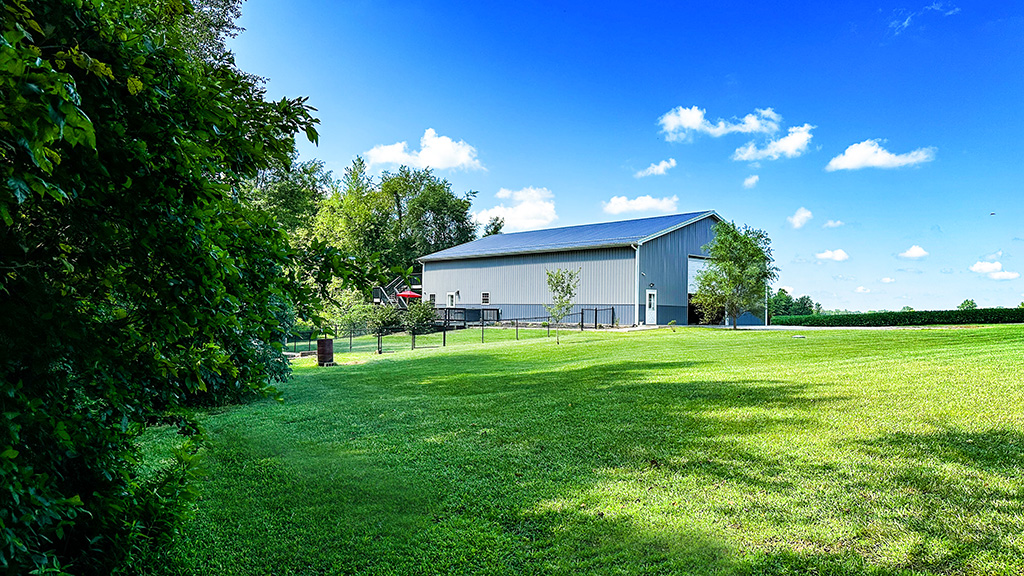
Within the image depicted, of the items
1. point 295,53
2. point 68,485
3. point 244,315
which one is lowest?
point 68,485

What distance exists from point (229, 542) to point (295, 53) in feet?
69.9

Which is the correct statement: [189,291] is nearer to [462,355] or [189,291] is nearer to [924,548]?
[924,548]

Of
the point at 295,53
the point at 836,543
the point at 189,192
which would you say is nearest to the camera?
the point at 189,192

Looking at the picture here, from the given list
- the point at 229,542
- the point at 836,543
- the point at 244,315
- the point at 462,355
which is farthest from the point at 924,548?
the point at 462,355

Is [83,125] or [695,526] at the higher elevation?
[83,125]

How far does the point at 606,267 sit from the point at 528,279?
5.55 meters

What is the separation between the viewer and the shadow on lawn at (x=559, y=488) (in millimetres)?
3000

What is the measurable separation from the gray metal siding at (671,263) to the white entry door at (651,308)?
0.32 metres

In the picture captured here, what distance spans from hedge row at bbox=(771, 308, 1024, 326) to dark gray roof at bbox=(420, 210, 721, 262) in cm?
909

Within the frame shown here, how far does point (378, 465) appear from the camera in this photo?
15.9ft

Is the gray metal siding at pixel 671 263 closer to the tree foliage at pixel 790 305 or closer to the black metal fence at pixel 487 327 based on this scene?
the black metal fence at pixel 487 327

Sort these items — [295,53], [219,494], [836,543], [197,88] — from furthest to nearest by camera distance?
A: 1. [295,53]
2. [219,494]
3. [836,543]
4. [197,88]

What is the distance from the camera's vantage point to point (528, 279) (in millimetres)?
33688

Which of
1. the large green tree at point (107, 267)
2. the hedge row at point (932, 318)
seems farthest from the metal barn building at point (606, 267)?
the large green tree at point (107, 267)
